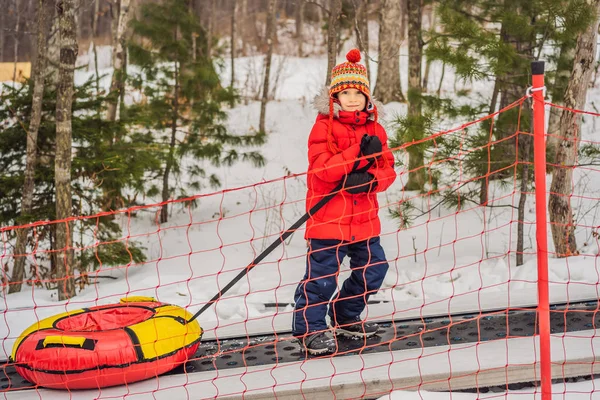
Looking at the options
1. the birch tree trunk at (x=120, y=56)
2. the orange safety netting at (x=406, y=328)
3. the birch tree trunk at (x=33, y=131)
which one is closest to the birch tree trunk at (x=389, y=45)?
the birch tree trunk at (x=120, y=56)

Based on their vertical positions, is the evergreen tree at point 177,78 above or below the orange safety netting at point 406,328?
above

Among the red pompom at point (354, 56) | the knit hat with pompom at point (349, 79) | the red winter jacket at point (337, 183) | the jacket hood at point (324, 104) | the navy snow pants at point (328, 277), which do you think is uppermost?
the red pompom at point (354, 56)

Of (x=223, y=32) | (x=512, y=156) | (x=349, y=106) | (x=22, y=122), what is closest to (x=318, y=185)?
(x=349, y=106)

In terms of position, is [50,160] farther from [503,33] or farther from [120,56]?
[503,33]

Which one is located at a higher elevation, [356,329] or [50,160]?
[50,160]

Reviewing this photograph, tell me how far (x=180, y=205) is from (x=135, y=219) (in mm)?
846

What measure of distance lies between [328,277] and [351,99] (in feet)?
3.23

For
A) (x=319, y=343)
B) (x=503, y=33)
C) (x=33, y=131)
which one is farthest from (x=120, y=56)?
(x=319, y=343)

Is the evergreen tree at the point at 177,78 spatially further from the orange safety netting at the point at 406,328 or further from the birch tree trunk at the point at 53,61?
the orange safety netting at the point at 406,328

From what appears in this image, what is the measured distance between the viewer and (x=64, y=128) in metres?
5.82

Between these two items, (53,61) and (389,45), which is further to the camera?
(389,45)

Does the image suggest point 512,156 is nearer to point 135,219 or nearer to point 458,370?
point 458,370

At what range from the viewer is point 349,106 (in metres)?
3.61

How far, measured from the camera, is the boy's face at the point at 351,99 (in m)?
3.60
